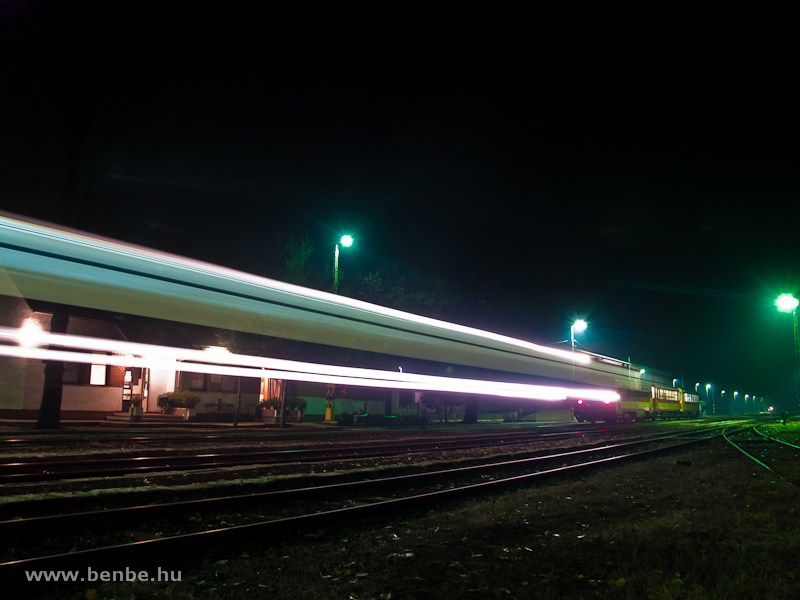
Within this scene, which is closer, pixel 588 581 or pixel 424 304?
pixel 588 581

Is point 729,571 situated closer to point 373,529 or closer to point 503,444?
point 373,529

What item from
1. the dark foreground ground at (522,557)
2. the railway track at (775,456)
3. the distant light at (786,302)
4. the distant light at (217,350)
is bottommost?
the railway track at (775,456)

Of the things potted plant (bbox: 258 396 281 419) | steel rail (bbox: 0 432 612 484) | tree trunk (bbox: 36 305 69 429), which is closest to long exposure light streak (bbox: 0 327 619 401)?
steel rail (bbox: 0 432 612 484)

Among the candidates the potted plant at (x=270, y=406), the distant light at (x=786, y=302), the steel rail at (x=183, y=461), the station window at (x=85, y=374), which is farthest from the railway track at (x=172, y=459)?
the distant light at (x=786, y=302)

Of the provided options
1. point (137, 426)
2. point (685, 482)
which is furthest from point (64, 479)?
point (137, 426)

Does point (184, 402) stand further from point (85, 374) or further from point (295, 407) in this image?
point (295, 407)

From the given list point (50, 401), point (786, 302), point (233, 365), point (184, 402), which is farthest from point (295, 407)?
point (786, 302)

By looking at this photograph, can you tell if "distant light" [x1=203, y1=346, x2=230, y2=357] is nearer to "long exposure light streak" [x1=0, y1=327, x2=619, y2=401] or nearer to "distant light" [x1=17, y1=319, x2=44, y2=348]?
"long exposure light streak" [x1=0, y1=327, x2=619, y2=401]

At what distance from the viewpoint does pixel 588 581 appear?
547cm

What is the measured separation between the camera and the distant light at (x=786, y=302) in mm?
27062

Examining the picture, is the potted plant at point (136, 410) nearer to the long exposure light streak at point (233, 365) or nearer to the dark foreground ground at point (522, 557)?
the long exposure light streak at point (233, 365)

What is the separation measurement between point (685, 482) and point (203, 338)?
11130 mm

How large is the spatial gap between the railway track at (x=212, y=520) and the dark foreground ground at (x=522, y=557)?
0.61 ft

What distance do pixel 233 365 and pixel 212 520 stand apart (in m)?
4.08
